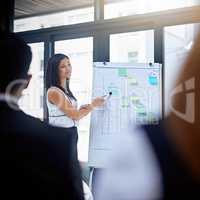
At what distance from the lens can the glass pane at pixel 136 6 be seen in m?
3.18

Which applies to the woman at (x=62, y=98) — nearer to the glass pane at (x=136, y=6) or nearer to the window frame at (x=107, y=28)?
the window frame at (x=107, y=28)

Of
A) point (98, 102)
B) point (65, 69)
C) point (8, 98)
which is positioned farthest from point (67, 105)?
point (8, 98)

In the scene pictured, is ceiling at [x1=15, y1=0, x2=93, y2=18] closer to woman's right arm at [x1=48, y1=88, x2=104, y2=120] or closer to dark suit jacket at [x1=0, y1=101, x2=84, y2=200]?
woman's right arm at [x1=48, y1=88, x2=104, y2=120]

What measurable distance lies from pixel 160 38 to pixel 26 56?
2557 mm

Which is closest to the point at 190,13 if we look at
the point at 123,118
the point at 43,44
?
the point at 123,118

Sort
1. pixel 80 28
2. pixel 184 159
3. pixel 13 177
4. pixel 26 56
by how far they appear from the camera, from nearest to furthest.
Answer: pixel 13 177 → pixel 26 56 → pixel 184 159 → pixel 80 28

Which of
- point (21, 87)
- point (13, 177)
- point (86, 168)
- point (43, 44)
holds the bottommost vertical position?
point (86, 168)

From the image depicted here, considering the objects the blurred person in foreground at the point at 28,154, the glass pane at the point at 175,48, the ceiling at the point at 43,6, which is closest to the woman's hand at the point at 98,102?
the glass pane at the point at 175,48

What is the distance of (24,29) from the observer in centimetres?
418

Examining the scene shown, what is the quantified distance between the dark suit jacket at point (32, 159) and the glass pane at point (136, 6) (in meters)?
2.66

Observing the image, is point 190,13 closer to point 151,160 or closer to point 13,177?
point 151,160

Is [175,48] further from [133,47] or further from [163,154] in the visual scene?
[163,154]

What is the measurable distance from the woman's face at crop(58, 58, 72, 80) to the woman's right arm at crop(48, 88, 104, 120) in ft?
0.69

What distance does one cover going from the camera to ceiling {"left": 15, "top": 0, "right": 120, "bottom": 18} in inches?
149
